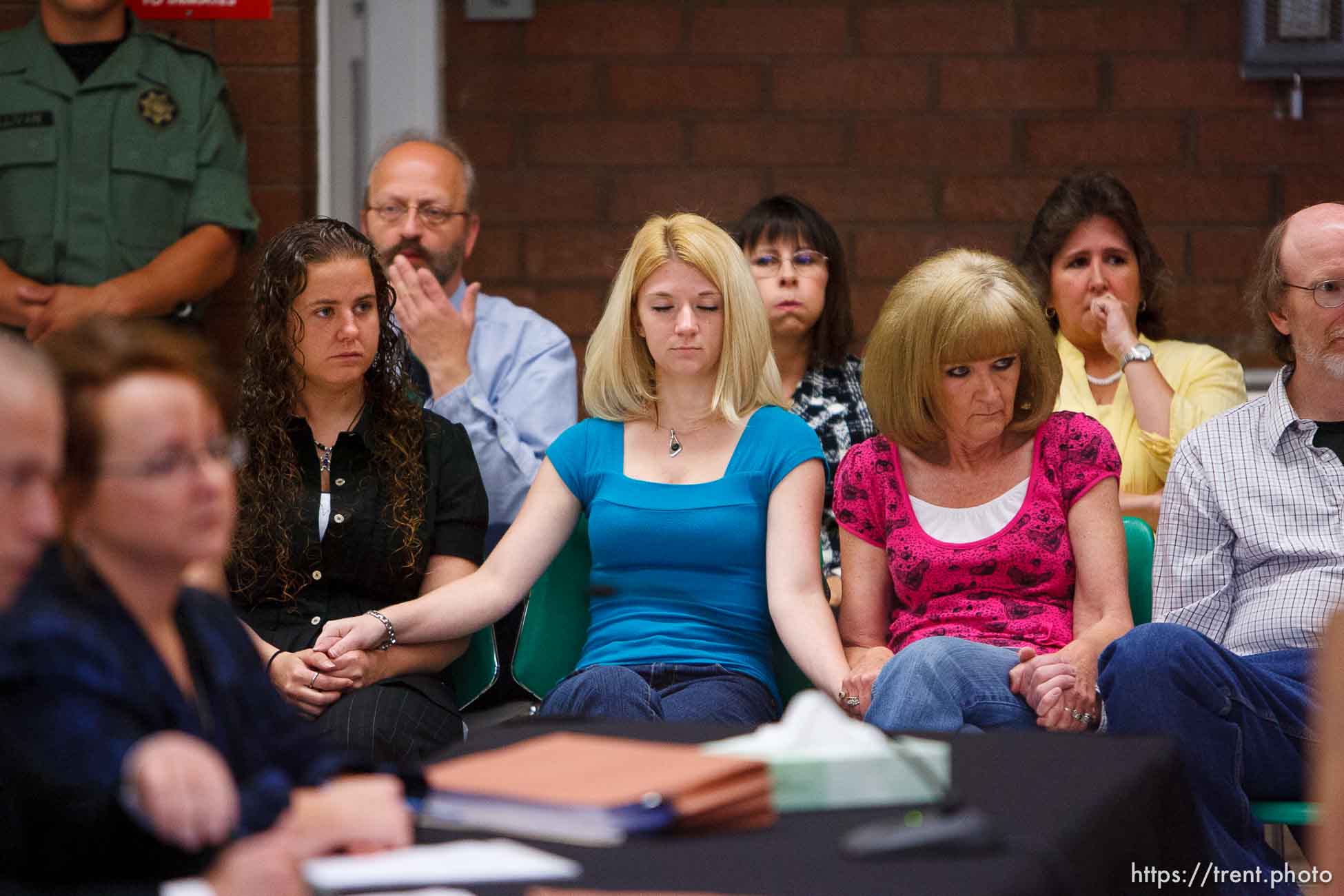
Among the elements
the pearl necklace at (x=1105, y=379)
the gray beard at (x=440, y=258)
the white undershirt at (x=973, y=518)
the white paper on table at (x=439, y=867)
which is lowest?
the white paper on table at (x=439, y=867)

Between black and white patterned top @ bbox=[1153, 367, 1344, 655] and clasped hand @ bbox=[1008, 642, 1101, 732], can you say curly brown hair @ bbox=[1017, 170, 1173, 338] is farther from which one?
clasped hand @ bbox=[1008, 642, 1101, 732]

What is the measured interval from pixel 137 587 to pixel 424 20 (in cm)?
316

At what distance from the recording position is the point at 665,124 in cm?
401

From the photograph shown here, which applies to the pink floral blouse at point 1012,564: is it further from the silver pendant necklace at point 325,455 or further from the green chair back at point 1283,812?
the silver pendant necklace at point 325,455

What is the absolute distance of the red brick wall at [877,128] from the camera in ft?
12.9

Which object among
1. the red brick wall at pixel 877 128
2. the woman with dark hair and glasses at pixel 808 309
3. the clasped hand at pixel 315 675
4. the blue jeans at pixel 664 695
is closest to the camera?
the blue jeans at pixel 664 695

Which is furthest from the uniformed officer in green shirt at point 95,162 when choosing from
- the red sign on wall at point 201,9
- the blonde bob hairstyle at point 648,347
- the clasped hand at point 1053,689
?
the clasped hand at point 1053,689

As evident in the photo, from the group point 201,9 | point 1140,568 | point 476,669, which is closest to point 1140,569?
point 1140,568

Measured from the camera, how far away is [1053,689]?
2193mm

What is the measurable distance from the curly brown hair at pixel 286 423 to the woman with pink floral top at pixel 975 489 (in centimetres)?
76

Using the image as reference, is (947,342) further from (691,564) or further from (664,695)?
(664,695)

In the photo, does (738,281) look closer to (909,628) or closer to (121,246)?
(909,628)

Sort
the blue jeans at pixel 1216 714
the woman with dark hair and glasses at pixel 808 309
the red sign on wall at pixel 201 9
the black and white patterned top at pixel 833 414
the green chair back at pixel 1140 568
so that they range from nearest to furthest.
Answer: the blue jeans at pixel 1216 714 < the green chair back at pixel 1140 568 < the black and white patterned top at pixel 833 414 < the woman with dark hair and glasses at pixel 808 309 < the red sign on wall at pixel 201 9

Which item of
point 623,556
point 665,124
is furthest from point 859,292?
point 623,556
